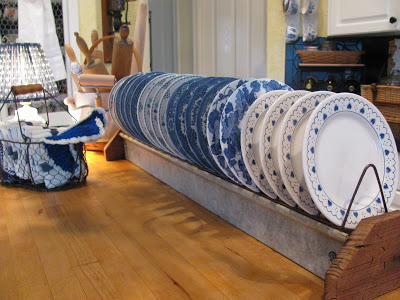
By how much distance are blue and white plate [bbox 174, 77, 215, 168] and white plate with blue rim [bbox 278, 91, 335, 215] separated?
1.18ft

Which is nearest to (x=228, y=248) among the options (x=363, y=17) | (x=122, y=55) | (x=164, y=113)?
(x=164, y=113)

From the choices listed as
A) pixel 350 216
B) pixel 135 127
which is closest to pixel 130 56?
pixel 135 127

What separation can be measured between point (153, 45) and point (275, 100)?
3.01 meters

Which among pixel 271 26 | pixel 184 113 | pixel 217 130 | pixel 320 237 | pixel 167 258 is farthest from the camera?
pixel 271 26

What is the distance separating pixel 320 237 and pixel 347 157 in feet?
0.47

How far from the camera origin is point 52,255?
33.2 inches

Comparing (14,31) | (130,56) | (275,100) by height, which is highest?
(14,31)

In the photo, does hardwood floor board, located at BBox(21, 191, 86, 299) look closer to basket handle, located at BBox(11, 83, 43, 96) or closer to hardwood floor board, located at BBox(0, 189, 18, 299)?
hardwood floor board, located at BBox(0, 189, 18, 299)

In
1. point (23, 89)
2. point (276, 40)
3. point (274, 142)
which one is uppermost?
point (276, 40)

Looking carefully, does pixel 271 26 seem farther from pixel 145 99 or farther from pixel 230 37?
pixel 145 99

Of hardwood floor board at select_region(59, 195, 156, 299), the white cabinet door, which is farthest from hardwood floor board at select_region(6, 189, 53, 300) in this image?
the white cabinet door

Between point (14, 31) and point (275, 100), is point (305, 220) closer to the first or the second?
point (275, 100)

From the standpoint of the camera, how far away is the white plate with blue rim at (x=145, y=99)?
1304 millimetres

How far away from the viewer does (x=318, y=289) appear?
688 mm
